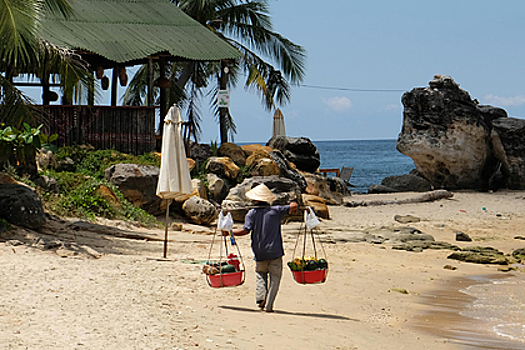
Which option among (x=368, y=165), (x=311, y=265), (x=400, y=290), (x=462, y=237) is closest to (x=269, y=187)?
(x=462, y=237)

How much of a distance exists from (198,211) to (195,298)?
7.66 meters

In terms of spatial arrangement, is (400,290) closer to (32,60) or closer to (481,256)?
(481,256)

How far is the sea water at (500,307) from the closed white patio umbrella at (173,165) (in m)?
5.17

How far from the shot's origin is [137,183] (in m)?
15.1

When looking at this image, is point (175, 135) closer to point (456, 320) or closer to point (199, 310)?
point (199, 310)

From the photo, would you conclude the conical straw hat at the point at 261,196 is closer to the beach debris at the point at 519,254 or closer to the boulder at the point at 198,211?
the beach debris at the point at 519,254

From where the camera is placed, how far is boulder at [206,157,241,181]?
18016 millimetres

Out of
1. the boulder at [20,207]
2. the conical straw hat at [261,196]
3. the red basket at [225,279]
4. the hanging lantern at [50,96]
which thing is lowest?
the red basket at [225,279]

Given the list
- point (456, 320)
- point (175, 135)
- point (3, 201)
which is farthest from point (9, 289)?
point (456, 320)

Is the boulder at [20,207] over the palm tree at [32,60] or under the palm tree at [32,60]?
under

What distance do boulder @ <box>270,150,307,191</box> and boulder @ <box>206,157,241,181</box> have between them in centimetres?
163

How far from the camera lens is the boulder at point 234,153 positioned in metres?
19.5

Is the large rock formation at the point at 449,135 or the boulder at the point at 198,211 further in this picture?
the large rock formation at the point at 449,135

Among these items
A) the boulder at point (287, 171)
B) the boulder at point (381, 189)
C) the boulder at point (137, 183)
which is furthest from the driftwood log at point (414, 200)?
the boulder at point (137, 183)
